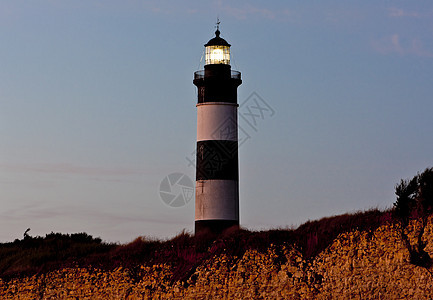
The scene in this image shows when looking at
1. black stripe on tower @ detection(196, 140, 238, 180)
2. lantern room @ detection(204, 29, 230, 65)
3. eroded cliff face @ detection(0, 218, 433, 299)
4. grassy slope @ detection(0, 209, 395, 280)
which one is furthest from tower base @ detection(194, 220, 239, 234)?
lantern room @ detection(204, 29, 230, 65)

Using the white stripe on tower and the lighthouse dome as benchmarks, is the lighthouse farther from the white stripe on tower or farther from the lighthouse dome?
the lighthouse dome

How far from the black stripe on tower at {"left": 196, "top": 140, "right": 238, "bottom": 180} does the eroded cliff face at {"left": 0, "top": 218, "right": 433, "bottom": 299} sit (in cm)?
671

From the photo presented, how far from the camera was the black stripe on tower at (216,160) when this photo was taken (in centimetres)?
3183

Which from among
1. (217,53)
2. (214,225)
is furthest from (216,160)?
(217,53)

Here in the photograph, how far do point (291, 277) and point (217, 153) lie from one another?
9618 millimetres

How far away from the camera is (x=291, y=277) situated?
914 inches

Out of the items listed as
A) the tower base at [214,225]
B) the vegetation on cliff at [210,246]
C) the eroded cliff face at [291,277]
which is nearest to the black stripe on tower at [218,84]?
the tower base at [214,225]

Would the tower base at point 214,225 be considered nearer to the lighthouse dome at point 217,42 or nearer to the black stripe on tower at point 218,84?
the black stripe on tower at point 218,84

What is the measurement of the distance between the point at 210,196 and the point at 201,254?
637cm

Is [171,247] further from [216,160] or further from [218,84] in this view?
[218,84]

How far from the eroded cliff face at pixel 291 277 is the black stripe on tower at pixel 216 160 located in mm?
6711

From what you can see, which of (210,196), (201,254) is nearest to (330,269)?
(201,254)

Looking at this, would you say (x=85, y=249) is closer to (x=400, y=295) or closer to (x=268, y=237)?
(x=268, y=237)

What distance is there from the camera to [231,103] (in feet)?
106
